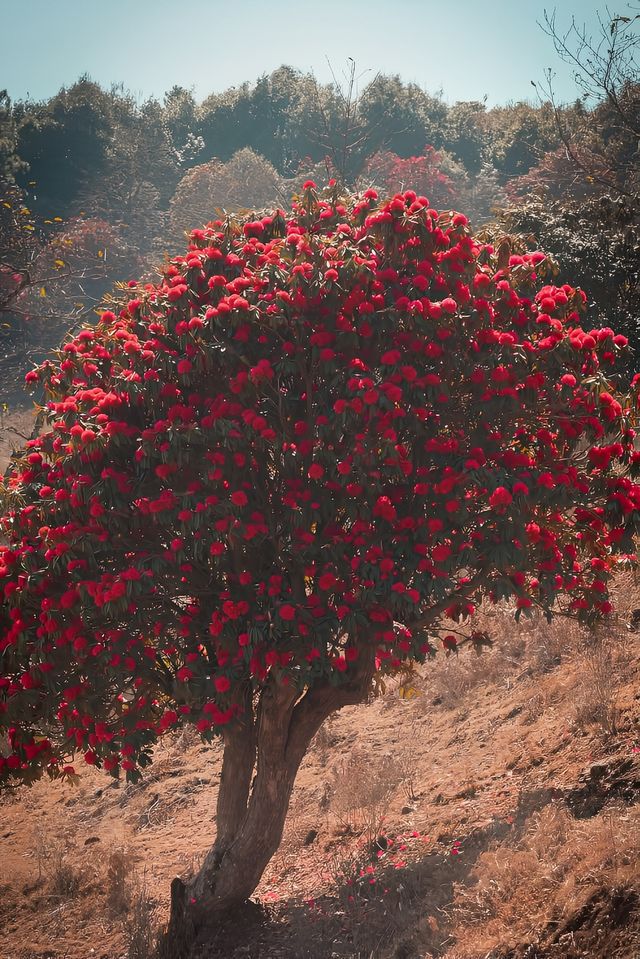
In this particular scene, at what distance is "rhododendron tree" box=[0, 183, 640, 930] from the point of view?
523 centimetres

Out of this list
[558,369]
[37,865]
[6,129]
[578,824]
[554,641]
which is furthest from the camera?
[6,129]

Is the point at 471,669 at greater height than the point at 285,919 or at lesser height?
greater

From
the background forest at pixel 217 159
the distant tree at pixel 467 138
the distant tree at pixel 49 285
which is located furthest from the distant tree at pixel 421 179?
the distant tree at pixel 49 285

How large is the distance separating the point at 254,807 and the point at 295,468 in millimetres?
3104

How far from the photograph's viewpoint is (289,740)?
677 centimetres

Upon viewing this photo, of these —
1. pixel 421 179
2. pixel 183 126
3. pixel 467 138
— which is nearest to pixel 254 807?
pixel 421 179

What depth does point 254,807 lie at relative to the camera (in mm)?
6836

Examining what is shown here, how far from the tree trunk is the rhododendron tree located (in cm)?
70

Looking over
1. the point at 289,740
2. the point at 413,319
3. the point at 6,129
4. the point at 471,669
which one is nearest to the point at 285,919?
the point at 289,740

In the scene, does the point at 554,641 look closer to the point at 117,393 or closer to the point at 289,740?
the point at 289,740

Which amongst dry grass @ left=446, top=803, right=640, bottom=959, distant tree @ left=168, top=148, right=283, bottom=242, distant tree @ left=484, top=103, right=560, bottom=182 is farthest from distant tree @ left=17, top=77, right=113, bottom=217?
dry grass @ left=446, top=803, right=640, bottom=959

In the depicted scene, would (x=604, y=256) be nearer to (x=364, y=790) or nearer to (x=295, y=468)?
(x=364, y=790)

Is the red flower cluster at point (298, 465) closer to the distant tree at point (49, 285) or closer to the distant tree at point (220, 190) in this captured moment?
the distant tree at point (49, 285)

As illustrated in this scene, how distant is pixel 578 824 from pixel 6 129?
123ft
